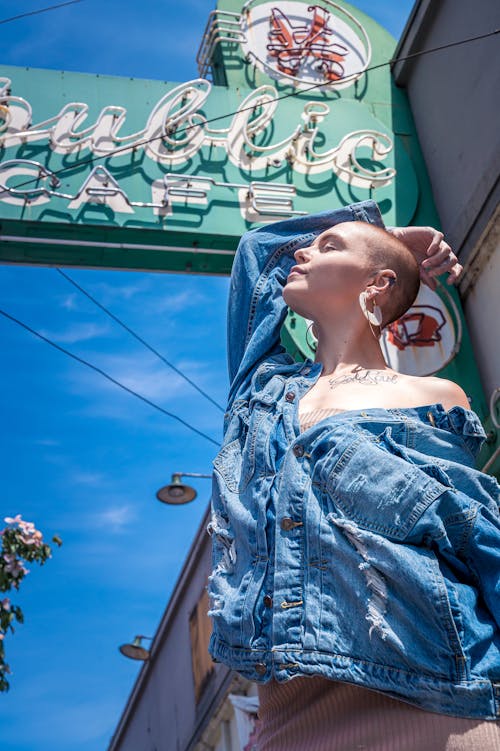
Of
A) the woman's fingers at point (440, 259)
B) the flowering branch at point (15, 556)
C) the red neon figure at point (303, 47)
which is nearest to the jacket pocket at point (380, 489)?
the woman's fingers at point (440, 259)

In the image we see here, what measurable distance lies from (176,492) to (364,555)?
834 centimetres

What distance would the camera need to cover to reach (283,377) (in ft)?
7.88

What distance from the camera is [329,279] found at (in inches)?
95.4

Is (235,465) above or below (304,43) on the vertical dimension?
above

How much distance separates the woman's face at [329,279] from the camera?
242cm

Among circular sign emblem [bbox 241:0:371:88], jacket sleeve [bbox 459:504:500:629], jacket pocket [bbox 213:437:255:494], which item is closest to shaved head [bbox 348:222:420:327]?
jacket pocket [bbox 213:437:255:494]

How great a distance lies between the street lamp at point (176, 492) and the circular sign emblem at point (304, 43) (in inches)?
172

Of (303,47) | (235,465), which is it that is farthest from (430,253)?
(303,47)

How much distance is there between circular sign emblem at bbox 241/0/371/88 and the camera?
742 centimetres

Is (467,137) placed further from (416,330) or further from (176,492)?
(176,492)

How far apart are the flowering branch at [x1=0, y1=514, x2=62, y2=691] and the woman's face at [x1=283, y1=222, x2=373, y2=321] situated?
3504 mm

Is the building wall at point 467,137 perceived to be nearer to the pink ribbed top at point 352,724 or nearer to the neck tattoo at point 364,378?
the neck tattoo at point 364,378

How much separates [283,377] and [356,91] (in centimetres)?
559

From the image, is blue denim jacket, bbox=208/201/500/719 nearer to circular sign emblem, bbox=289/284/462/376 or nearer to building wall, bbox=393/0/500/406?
circular sign emblem, bbox=289/284/462/376
